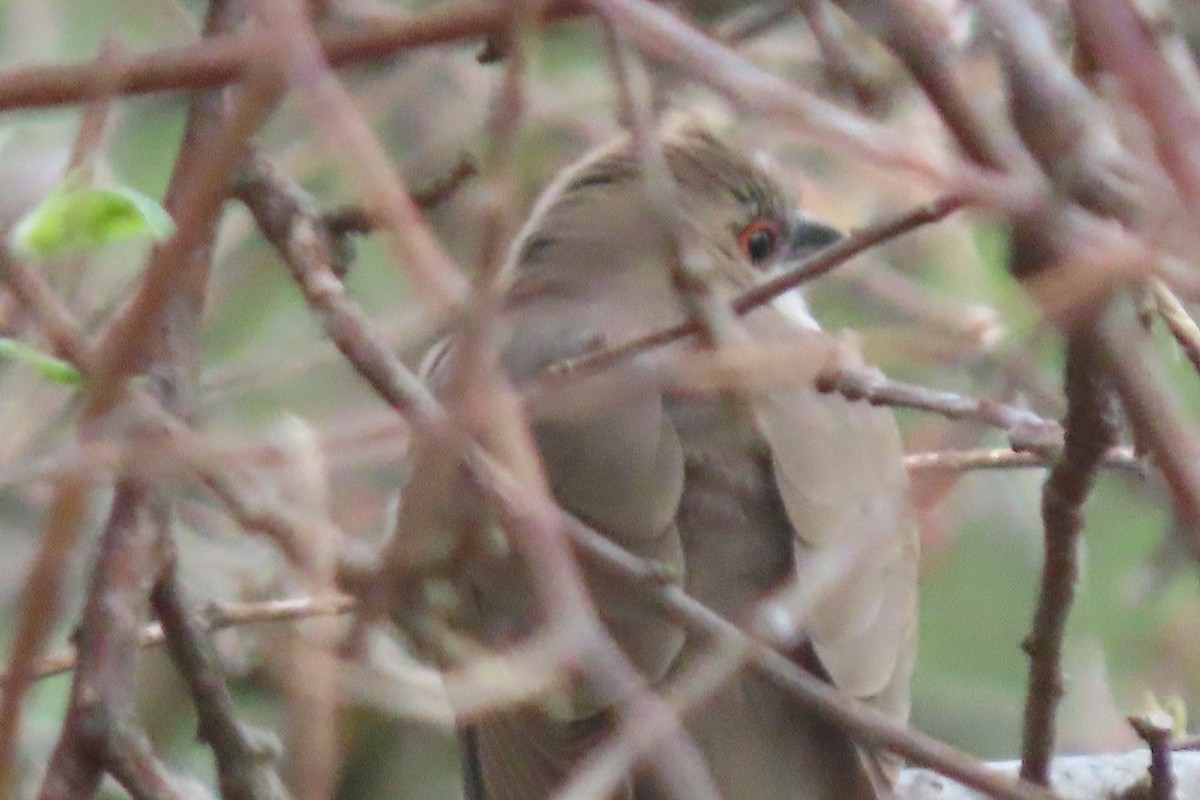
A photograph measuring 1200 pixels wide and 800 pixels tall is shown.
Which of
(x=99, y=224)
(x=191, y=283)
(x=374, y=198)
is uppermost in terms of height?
(x=374, y=198)

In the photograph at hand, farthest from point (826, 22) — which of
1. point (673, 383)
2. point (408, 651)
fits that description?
point (408, 651)

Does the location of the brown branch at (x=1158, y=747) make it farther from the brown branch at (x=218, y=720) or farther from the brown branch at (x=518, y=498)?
the brown branch at (x=218, y=720)

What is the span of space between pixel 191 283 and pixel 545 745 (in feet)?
2.87

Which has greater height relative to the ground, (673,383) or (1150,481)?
(673,383)

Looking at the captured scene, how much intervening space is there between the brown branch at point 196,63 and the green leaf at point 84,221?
32 cm

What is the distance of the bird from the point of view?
2549 millimetres

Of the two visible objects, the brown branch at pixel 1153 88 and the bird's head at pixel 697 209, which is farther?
the bird's head at pixel 697 209

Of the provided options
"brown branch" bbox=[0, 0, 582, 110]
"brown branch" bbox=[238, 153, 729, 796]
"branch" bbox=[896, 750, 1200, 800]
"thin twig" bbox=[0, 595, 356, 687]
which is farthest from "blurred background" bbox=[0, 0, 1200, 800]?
"brown branch" bbox=[0, 0, 582, 110]

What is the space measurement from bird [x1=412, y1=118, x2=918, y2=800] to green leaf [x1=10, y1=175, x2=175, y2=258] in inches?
31.8

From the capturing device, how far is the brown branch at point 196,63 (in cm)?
121

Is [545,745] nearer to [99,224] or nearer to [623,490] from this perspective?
[623,490]

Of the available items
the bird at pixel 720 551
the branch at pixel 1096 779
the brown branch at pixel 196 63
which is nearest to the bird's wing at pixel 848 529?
the bird at pixel 720 551

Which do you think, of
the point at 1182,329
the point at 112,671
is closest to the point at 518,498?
the point at 112,671

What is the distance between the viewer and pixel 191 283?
2.03 metres
